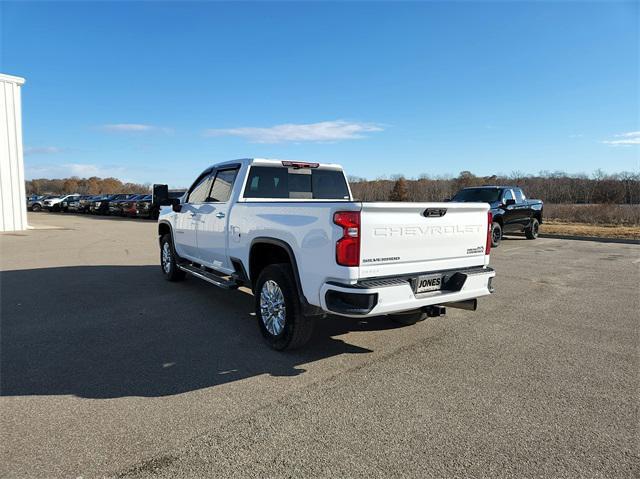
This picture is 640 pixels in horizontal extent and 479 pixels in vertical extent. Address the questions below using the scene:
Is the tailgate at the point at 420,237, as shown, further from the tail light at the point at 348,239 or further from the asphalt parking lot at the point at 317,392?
the asphalt parking lot at the point at 317,392

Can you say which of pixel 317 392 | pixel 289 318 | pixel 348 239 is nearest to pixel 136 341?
pixel 289 318

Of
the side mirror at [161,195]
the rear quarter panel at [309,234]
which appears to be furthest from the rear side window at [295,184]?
the side mirror at [161,195]

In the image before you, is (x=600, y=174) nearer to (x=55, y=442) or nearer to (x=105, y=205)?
(x=105, y=205)

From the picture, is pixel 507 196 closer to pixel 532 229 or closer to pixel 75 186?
pixel 532 229

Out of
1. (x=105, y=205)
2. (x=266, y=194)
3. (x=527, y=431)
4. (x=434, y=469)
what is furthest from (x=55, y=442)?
(x=105, y=205)

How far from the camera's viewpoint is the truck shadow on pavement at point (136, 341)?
387 cm

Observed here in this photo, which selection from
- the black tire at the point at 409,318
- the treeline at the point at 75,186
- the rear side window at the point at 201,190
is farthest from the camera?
the treeline at the point at 75,186

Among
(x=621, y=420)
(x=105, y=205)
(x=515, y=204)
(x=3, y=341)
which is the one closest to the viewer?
(x=621, y=420)

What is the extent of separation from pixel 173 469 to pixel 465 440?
191cm

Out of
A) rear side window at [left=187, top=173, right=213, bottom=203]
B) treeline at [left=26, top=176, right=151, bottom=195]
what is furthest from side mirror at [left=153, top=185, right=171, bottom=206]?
treeline at [left=26, top=176, right=151, bottom=195]

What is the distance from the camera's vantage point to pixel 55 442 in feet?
9.55

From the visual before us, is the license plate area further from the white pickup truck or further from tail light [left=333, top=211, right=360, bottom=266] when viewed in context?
tail light [left=333, top=211, right=360, bottom=266]

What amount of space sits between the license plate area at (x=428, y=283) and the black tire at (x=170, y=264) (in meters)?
5.18

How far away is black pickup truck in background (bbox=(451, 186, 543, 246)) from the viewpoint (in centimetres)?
1450
